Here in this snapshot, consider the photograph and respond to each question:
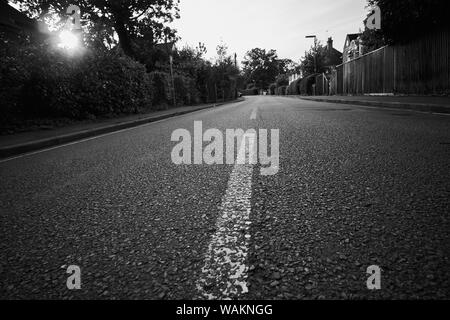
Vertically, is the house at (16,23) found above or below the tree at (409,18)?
above

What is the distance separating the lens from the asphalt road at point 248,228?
4.03 ft

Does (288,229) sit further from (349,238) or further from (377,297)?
(377,297)

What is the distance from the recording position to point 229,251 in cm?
147

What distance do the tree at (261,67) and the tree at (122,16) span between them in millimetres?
110001

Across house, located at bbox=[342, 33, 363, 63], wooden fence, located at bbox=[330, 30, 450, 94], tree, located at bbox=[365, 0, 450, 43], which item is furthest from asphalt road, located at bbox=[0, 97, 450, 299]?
house, located at bbox=[342, 33, 363, 63]

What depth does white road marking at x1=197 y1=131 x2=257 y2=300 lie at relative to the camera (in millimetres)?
1192

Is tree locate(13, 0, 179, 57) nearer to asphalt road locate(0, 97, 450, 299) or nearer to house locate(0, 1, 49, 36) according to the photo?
house locate(0, 1, 49, 36)

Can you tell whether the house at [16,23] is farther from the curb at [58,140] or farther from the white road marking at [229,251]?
the white road marking at [229,251]

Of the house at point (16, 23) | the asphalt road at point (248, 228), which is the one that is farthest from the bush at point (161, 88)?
the asphalt road at point (248, 228)

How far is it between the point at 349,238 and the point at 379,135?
371 cm

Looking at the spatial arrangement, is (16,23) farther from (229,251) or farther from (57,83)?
(229,251)

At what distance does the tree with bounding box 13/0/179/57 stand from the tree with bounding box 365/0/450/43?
804 inches
